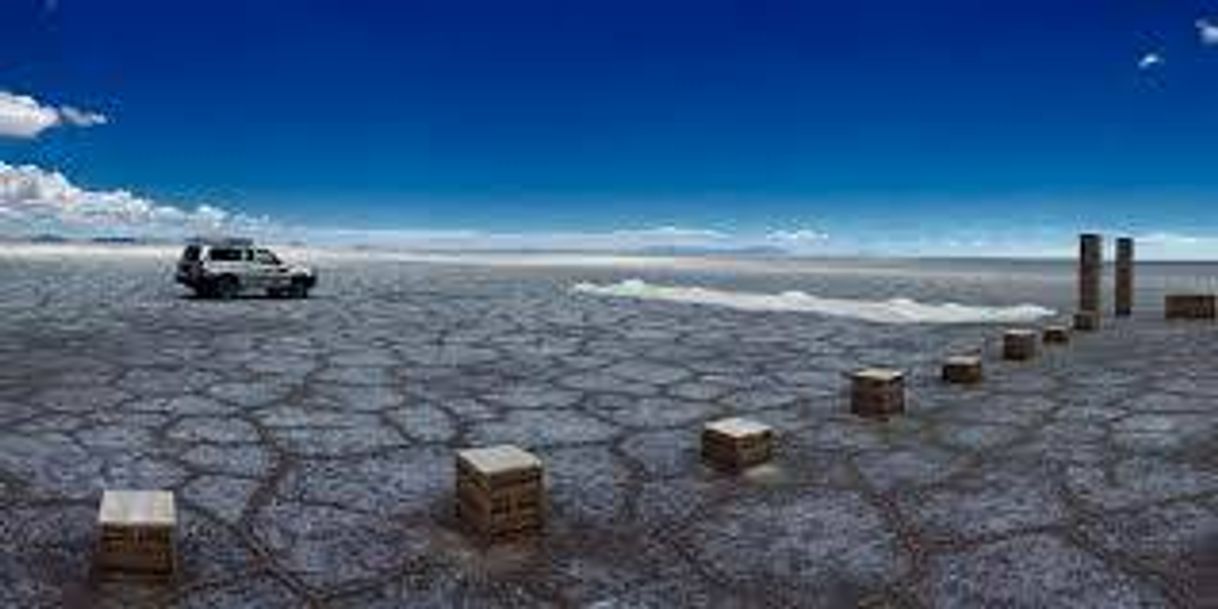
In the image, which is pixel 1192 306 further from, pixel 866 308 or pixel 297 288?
pixel 297 288

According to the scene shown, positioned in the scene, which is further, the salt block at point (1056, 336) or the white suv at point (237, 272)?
the white suv at point (237, 272)

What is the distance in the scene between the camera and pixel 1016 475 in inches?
280

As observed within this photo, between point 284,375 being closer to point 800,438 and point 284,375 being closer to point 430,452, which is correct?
point 430,452

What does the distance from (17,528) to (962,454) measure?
214 inches

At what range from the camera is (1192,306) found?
1714cm

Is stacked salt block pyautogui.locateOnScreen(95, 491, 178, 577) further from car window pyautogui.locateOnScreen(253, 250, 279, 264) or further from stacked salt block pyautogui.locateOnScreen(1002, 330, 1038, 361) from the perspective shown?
car window pyautogui.locateOnScreen(253, 250, 279, 264)

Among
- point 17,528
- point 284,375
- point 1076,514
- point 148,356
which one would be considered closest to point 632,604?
A: point 1076,514

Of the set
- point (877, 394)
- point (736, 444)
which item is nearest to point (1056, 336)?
point (877, 394)

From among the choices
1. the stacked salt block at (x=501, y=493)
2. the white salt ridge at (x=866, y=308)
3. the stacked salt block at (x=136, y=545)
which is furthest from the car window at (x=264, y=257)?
the stacked salt block at (x=136, y=545)

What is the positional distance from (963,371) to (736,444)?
13.7ft

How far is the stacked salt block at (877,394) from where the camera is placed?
888cm

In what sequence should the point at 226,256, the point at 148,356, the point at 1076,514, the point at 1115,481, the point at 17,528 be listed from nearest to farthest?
1. the point at 17,528
2. the point at 1076,514
3. the point at 1115,481
4. the point at 148,356
5. the point at 226,256

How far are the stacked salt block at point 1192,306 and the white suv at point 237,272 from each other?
15.7 meters

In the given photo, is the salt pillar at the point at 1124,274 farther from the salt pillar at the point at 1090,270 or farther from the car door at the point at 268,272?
Answer: the car door at the point at 268,272
